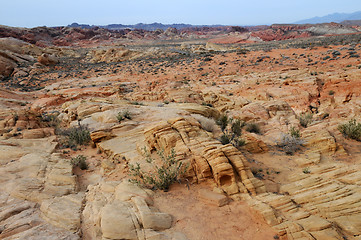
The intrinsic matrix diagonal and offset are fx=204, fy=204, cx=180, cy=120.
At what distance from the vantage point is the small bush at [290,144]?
780cm

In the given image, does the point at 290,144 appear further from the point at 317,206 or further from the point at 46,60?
the point at 46,60

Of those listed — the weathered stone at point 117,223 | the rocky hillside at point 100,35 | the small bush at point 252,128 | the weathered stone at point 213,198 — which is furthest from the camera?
the rocky hillside at point 100,35

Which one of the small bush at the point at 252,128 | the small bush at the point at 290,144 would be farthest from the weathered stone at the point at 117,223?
the small bush at the point at 252,128

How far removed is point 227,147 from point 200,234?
8.49ft

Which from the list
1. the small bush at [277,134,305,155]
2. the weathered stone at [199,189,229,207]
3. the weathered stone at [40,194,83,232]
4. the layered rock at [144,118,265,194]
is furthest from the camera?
the small bush at [277,134,305,155]

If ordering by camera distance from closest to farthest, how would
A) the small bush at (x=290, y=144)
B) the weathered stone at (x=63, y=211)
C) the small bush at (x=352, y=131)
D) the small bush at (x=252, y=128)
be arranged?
the weathered stone at (x=63, y=211) → the small bush at (x=290, y=144) → the small bush at (x=352, y=131) → the small bush at (x=252, y=128)

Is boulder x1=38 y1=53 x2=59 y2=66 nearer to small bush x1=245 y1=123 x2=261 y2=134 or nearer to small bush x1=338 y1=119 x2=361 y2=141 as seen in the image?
small bush x1=245 y1=123 x2=261 y2=134

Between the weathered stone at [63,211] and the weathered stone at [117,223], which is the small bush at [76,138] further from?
the weathered stone at [117,223]

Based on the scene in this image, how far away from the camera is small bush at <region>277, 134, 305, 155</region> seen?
7.80 m

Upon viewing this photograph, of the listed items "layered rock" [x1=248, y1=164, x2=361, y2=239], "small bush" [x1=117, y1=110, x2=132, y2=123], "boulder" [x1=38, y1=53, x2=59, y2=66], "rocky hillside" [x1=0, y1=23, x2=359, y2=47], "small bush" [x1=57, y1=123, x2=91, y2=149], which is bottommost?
"layered rock" [x1=248, y1=164, x2=361, y2=239]

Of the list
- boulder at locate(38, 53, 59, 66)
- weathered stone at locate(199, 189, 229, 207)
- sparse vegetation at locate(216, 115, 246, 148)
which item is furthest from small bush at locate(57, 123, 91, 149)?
boulder at locate(38, 53, 59, 66)

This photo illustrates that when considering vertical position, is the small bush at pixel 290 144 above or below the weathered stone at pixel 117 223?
below

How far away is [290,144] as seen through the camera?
803 centimetres

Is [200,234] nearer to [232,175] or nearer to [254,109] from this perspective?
[232,175]
